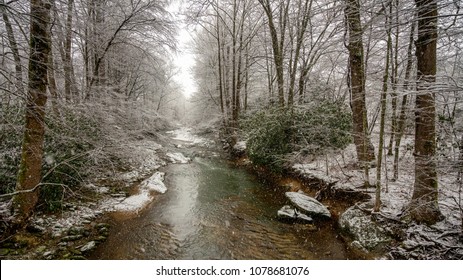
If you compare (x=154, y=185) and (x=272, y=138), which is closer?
(x=154, y=185)

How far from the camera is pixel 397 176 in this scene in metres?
5.44

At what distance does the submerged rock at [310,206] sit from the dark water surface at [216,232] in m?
0.24

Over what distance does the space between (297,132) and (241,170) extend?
9.37 feet

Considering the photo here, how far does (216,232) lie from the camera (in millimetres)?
4641

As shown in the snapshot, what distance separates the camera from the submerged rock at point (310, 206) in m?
5.04

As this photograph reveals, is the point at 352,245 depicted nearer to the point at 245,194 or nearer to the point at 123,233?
the point at 245,194

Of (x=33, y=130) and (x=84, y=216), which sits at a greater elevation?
(x=33, y=130)

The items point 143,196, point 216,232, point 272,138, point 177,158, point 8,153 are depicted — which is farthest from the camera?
point 177,158

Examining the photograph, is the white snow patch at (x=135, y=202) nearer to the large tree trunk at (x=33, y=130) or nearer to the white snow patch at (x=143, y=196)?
the white snow patch at (x=143, y=196)

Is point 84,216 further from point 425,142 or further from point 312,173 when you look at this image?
point 425,142

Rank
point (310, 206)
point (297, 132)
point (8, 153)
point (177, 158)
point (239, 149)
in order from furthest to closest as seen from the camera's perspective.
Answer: point (239, 149) → point (177, 158) → point (297, 132) → point (310, 206) → point (8, 153)

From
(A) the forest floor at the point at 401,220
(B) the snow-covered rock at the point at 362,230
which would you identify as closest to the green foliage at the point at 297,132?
(A) the forest floor at the point at 401,220

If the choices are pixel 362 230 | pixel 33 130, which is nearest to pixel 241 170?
pixel 362 230

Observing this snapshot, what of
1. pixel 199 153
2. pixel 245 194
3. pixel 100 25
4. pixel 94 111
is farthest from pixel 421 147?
pixel 199 153
